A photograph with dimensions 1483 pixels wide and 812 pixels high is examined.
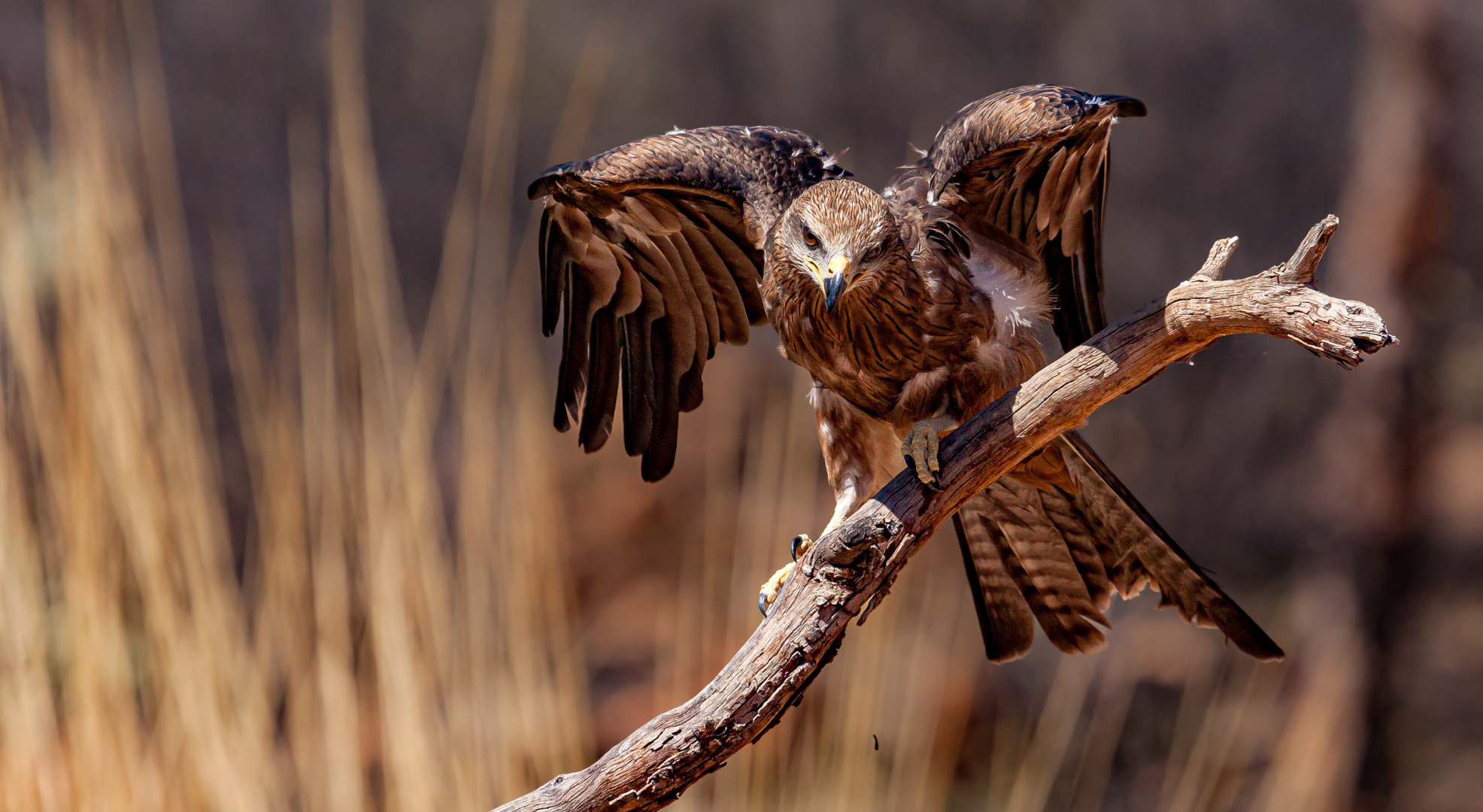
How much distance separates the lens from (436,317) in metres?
2.76

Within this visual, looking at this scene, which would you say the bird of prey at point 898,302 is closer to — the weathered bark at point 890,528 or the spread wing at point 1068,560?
the spread wing at point 1068,560

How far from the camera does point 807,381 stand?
3.36 metres

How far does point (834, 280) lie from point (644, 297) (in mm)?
824

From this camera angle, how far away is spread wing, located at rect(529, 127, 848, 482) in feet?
8.07

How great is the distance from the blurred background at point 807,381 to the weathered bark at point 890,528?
109 centimetres

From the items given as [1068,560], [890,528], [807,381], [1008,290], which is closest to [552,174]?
[1008,290]

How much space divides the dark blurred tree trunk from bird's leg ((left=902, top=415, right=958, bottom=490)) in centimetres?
329

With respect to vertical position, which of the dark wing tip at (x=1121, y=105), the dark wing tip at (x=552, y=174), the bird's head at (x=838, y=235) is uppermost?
the dark wing tip at (x=552, y=174)

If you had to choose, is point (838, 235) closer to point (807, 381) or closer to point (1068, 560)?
point (1068, 560)

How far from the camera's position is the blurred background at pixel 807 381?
278 cm

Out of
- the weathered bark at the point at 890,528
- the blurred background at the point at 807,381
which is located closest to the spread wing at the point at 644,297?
the blurred background at the point at 807,381

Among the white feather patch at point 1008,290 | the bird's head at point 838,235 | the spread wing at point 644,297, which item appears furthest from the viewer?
the spread wing at point 644,297

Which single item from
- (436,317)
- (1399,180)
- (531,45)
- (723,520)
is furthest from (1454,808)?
(531,45)

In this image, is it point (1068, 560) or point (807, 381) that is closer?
point (1068, 560)
